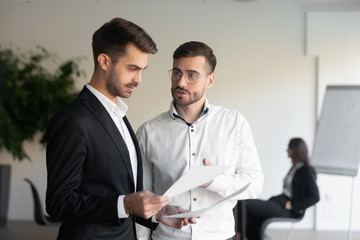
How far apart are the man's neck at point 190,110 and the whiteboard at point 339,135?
2.64 metres

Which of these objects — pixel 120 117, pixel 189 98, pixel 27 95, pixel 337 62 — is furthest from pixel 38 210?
pixel 337 62

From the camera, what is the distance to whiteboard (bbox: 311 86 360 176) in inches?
174

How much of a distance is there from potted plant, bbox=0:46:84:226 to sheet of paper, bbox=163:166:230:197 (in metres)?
4.80

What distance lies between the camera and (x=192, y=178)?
4.93 feet

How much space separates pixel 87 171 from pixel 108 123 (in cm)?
17

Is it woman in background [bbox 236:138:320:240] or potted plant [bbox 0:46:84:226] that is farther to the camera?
potted plant [bbox 0:46:84:226]

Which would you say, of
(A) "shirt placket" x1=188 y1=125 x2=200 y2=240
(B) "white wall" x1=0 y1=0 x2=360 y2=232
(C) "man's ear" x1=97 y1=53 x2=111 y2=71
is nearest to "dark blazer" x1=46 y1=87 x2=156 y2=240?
(C) "man's ear" x1=97 y1=53 x2=111 y2=71

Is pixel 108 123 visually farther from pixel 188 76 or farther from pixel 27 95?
pixel 27 95

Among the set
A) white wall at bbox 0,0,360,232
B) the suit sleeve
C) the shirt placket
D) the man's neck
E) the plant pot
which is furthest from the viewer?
the plant pot

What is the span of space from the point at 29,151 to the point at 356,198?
451 centimetres

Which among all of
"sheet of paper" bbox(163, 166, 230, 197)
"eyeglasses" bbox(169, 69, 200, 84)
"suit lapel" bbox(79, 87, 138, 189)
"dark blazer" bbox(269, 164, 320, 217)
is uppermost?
"eyeglasses" bbox(169, 69, 200, 84)

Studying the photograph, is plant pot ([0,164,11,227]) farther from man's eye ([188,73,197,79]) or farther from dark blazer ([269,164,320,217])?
man's eye ([188,73,197,79])

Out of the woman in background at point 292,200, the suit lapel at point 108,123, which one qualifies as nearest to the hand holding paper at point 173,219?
the suit lapel at point 108,123

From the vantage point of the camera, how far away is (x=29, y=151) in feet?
20.5
